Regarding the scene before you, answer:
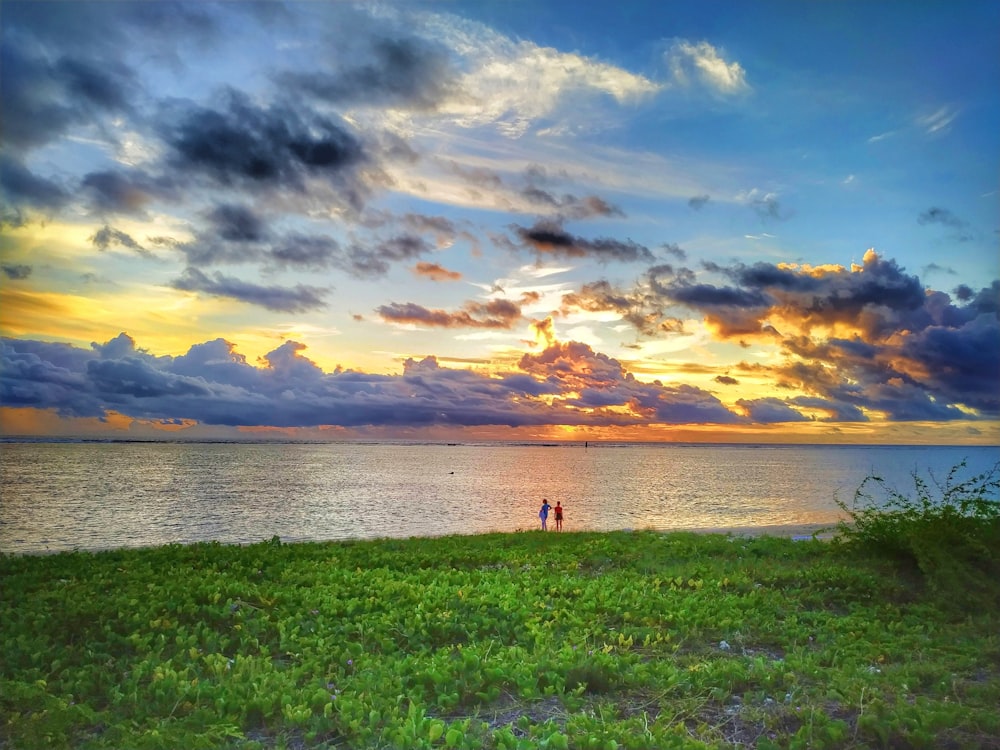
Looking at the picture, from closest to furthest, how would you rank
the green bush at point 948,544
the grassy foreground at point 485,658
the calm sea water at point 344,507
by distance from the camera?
the grassy foreground at point 485,658 → the green bush at point 948,544 → the calm sea water at point 344,507

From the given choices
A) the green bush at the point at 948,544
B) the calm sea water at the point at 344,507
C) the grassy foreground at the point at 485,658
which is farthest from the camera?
the calm sea water at the point at 344,507

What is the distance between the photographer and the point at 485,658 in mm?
7867

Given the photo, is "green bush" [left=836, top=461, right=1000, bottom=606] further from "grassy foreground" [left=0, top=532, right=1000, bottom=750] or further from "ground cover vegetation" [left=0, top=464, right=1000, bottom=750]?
"grassy foreground" [left=0, top=532, right=1000, bottom=750]

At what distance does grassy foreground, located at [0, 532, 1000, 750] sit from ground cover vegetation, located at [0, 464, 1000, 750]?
3 centimetres

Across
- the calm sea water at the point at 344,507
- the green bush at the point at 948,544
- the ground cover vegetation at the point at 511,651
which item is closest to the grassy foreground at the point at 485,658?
the ground cover vegetation at the point at 511,651

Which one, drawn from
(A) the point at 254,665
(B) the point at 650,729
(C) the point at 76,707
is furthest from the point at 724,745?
(C) the point at 76,707

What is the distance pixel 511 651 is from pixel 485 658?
0.31 m

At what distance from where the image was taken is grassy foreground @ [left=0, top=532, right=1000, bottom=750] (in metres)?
6.17

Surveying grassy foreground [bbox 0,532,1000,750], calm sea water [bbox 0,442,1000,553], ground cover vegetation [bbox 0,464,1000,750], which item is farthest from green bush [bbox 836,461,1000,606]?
calm sea water [bbox 0,442,1000,553]

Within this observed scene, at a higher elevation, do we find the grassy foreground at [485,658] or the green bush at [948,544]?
the green bush at [948,544]

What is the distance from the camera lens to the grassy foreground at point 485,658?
20.2 feet

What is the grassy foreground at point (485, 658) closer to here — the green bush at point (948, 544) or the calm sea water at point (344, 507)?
the green bush at point (948, 544)

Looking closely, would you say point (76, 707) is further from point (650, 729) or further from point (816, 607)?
point (816, 607)

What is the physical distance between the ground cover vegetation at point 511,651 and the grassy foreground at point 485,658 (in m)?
0.03
